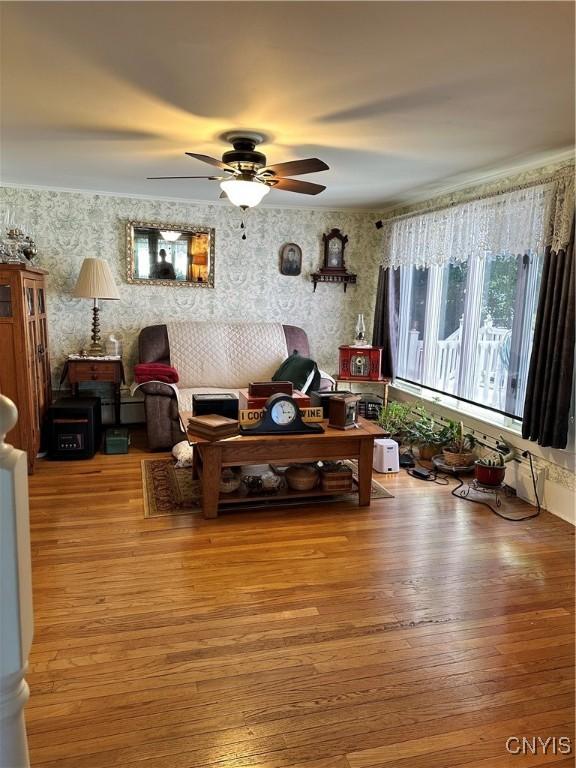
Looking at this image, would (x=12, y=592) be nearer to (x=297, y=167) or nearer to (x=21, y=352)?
(x=297, y=167)

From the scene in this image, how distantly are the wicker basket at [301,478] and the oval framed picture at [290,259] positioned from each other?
9.23 ft

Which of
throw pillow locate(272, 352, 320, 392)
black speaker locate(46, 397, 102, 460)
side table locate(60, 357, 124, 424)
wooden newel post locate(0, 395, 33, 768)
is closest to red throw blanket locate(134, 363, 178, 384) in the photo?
side table locate(60, 357, 124, 424)

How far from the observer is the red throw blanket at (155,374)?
4.68 m

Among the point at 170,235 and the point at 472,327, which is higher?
the point at 170,235

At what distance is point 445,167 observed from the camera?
12.8 ft

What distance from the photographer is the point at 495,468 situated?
12.3 feet

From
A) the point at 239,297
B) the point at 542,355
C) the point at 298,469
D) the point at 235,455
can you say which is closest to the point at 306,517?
the point at 298,469

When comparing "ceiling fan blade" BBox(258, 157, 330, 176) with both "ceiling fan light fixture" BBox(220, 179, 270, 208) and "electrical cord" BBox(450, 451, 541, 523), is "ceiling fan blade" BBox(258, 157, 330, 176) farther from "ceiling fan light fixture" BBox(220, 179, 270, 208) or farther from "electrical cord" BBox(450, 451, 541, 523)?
"electrical cord" BBox(450, 451, 541, 523)

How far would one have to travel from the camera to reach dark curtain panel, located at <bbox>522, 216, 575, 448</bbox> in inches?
131

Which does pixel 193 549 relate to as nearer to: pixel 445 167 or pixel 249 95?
pixel 249 95

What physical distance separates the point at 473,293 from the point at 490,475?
5.20ft

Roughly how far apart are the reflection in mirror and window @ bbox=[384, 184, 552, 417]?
1965mm

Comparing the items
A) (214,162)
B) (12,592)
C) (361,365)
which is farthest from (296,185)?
(12,592)

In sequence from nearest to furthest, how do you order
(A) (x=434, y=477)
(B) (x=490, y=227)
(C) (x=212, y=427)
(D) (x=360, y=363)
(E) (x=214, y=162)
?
(E) (x=214, y=162), (C) (x=212, y=427), (B) (x=490, y=227), (A) (x=434, y=477), (D) (x=360, y=363)
